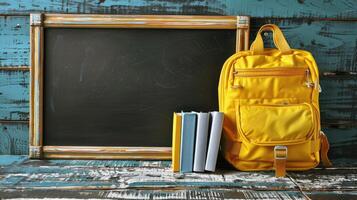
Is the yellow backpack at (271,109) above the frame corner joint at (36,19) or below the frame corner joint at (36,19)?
below

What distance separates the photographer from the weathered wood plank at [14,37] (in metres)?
1.09

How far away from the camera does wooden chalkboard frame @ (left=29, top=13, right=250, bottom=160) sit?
105 centimetres

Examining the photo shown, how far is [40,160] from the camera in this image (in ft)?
3.40

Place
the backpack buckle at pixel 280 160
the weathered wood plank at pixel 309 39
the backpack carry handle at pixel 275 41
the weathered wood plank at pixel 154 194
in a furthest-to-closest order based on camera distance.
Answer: the weathered wood plank at pixel 309 39 < the backpack carry handle at pixel 275 41 < the backpack buckle at pixel 280 160 < the weathered wood plank at pixel 154 194

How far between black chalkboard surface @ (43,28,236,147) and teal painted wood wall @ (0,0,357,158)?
0.30ft

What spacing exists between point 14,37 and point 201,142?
676mm

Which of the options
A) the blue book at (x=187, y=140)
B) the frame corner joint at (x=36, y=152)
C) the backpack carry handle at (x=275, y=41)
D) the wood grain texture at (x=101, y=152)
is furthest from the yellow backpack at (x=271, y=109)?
the frame corner joint at (x=36, y=152)

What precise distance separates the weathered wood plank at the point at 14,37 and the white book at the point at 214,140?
0.63 meters

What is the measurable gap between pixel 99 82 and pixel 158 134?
24 centimetres

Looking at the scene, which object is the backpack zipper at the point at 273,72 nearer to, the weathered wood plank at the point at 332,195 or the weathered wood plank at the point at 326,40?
the weathered wood plank at the point at 326,40

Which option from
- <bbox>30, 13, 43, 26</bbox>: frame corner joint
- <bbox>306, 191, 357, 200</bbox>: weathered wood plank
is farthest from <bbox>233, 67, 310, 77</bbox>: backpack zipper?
<bbox>30, 13, 43, 26</bbox>: frame corner joint

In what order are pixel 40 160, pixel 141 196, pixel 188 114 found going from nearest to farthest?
pixel 141 196
pixel 188 114
pixel 40 160

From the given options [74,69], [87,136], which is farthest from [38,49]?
[87,136]

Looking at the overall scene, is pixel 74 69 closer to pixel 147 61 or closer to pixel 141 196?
pixel 147 61
